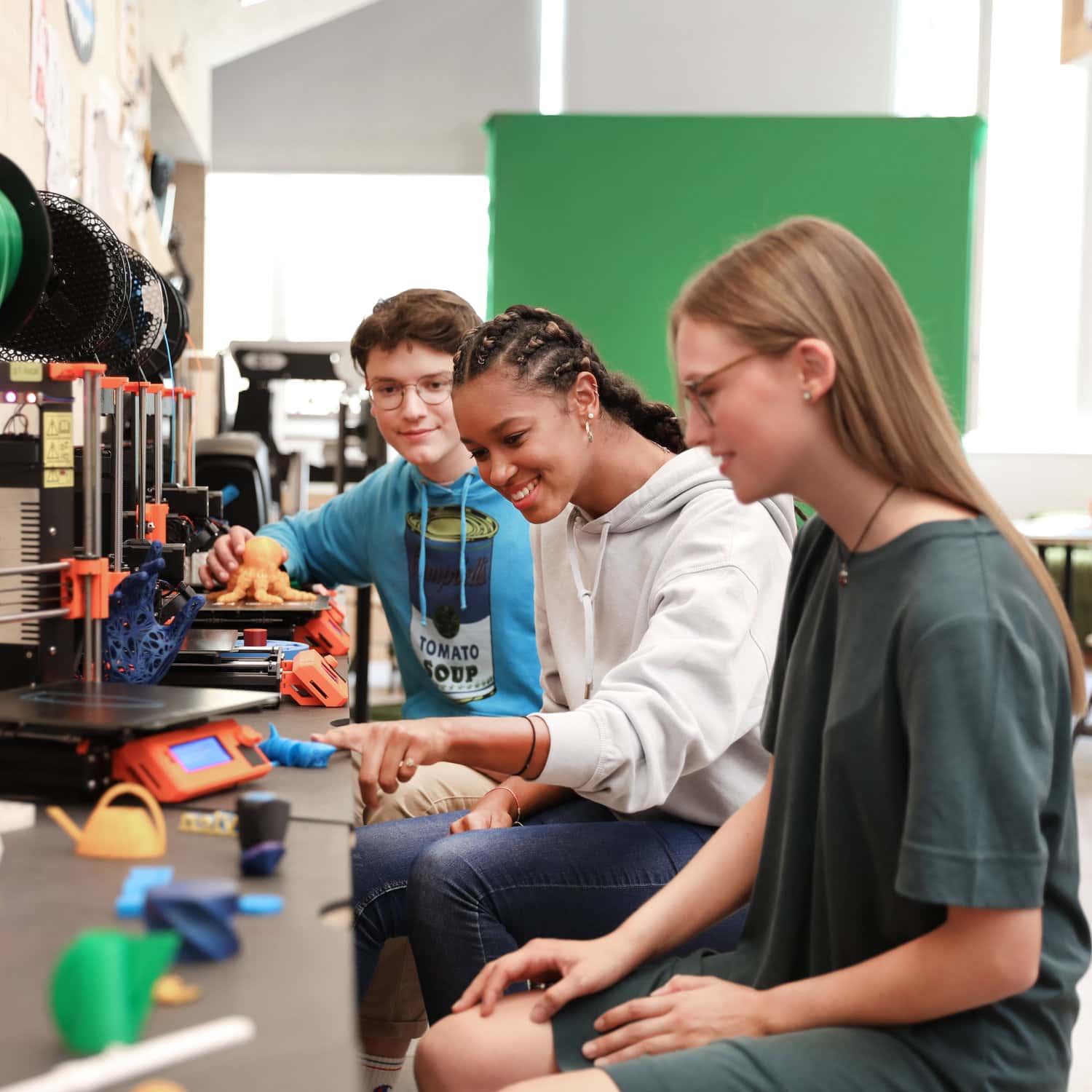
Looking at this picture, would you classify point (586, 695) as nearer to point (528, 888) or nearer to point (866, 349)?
point (528, 888)

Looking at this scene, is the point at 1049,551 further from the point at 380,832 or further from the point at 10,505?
the point at 10,505

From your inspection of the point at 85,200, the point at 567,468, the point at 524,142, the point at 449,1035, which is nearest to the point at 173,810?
the point at 449,1035

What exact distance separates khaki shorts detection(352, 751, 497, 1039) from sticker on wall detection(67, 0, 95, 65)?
2435 mm

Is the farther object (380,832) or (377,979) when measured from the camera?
(377,979)

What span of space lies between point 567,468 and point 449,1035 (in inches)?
29.3

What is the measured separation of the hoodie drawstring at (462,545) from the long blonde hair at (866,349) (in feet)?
3.48

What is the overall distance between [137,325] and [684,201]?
196 inches

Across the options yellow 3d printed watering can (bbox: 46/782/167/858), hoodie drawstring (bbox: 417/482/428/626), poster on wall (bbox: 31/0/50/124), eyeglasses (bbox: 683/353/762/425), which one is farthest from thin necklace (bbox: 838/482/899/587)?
poster on wall (bbox: 31/0/50/124)

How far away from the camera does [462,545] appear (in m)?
2.04

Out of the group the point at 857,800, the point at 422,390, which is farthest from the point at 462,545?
the point at 857,800

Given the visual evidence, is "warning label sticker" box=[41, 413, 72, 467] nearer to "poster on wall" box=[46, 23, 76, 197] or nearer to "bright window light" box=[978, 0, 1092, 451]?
"poster on wall" box=[46, 23, 76, 197]

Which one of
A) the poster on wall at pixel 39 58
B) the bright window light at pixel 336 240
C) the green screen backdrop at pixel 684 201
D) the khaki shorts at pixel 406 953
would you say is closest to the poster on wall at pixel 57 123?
the poster on wall at pixel 39 58

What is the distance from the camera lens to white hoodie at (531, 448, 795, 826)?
1273 mm

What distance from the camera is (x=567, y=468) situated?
1564 mm
